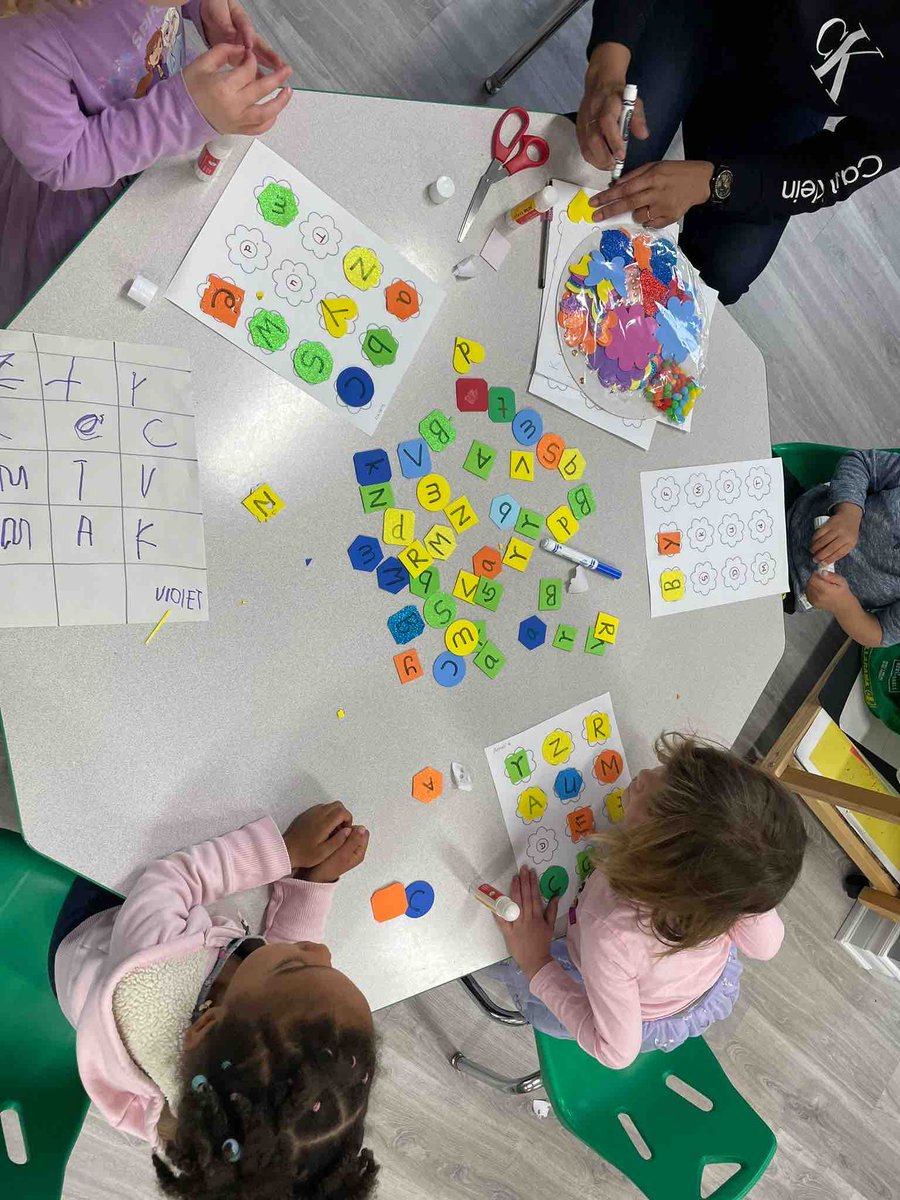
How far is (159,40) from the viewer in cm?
90

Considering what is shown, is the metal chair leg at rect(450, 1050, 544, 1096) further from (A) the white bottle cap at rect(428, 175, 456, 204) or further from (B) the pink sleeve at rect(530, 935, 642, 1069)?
(A) the white bottle cap at rect(428, 175, 456, 204)

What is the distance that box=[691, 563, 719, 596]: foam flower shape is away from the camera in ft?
3.98

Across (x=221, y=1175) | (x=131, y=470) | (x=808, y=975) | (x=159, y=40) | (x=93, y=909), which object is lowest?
(x=808, y=975)

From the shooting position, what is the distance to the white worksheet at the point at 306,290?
35.2 inches

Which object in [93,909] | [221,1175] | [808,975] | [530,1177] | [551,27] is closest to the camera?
[221,1175]

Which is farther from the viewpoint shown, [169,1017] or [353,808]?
[353,808]

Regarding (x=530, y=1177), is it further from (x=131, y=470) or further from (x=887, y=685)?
(x=131, y=470)

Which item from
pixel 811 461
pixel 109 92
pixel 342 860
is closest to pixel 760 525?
pixel 811 461

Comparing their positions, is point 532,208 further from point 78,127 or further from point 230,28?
point 78,127

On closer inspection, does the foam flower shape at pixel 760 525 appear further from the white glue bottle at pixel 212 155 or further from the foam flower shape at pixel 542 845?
the white glue bottle at pixel 212 155

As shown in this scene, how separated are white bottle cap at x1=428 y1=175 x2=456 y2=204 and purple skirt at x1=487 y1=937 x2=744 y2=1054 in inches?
36.4

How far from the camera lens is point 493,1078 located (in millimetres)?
1469

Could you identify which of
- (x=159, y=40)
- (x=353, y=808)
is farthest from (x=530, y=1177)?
(x=159, y=40)

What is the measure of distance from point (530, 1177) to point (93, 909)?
109 centimetres
